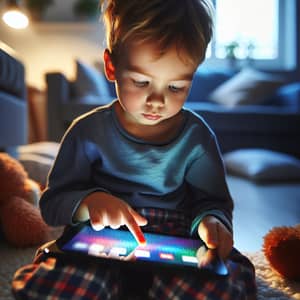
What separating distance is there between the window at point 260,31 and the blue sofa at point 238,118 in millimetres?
987

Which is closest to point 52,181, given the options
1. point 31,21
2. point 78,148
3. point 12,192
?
point 78,148

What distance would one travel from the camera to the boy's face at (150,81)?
19.6 inches

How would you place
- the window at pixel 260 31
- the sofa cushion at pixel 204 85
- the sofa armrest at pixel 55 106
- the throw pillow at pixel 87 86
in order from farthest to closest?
the window at pixel 260 31 < the sofa cushion at pixel 204 85 < the throw pillow at pixel 87 86 < the sofa armrest at pixel 55 106

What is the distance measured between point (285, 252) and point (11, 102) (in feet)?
3.31

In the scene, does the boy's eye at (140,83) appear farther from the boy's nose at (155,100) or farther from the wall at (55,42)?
the wall at (55,42)

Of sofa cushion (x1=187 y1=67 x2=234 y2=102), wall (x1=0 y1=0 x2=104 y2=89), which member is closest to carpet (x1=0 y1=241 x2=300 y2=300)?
sofa cushion (x1=187 y1=67 x2=234 y2=102)

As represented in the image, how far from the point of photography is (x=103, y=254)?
0.46m

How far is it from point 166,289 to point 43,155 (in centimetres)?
94

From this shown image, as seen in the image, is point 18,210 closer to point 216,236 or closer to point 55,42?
point 216,236

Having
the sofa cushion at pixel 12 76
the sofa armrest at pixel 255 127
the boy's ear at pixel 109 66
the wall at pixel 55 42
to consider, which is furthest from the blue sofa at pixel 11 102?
the wall at pixel 55 42

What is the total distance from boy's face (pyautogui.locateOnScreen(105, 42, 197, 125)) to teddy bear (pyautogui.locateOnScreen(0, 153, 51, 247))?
365mm

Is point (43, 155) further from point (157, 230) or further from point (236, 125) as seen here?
point (236, 125)

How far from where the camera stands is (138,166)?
22.5 inches

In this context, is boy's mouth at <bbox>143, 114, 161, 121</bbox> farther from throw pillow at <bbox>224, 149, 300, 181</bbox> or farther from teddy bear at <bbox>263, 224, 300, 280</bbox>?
throw pillow at <bbox>224, 149, 300, 181</bbox>
